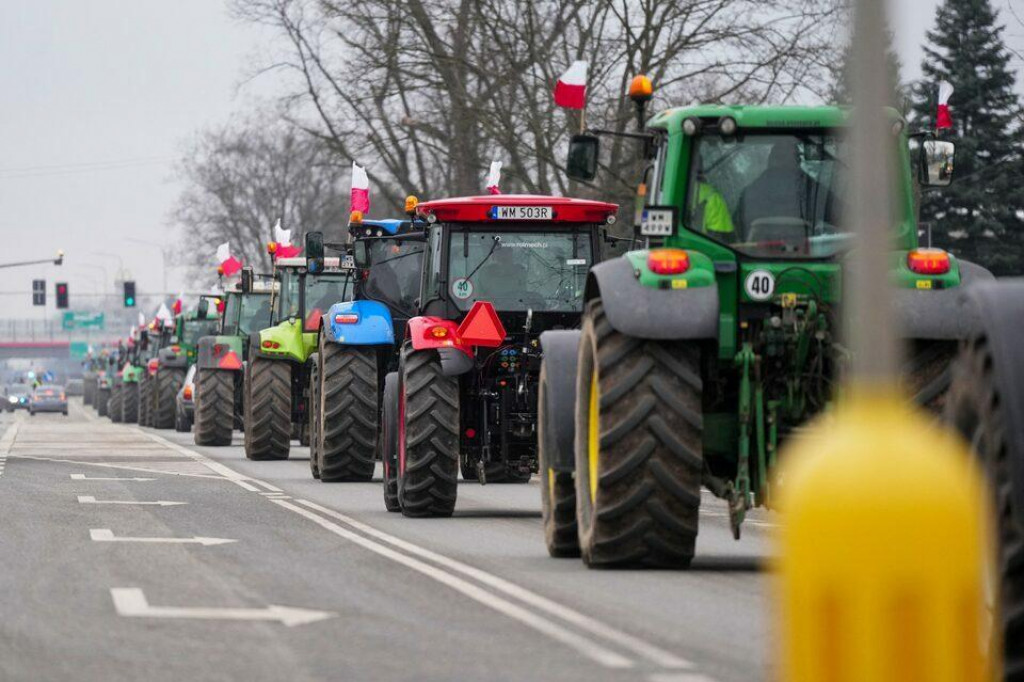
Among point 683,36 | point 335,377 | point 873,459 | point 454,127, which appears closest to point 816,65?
point 683,36

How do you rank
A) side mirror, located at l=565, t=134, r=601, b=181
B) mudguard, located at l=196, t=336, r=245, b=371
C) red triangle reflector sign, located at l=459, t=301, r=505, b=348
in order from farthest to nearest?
mudguard, located at l=196, t=336, r=245, b=371 < red triangle reflector sign, located at l=459, t=301, r=505, b=348 < side mirror, located at l=565, t=134, r=601, b=181

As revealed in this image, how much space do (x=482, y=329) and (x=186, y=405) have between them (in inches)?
1091

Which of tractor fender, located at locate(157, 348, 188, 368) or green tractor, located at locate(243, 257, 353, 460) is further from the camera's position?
tractor fender, located at locate(157, 348, 188, 368)

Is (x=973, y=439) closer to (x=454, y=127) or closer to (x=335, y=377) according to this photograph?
(x=335, y=377)

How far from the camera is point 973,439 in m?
7.06

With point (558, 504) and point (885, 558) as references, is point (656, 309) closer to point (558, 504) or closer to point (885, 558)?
point (558, 504)

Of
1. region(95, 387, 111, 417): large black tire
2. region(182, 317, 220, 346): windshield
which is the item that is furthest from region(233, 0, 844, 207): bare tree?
region(95, 387, 111, 417): large black tire

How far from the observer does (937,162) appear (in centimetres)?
1241

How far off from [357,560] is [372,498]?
23.3 ft

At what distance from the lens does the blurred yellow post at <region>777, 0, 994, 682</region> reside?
539cm

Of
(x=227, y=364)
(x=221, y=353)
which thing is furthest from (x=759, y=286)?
(x=221, y=353)

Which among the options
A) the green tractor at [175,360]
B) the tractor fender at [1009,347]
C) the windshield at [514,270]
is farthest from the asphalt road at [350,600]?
the green tractor at [175,360]

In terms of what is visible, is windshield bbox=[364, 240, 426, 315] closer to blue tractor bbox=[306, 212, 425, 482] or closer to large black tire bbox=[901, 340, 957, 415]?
blue tractor bbox=[306, 212, 425, 482]

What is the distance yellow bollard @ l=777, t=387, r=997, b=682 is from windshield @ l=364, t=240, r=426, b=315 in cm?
1629
